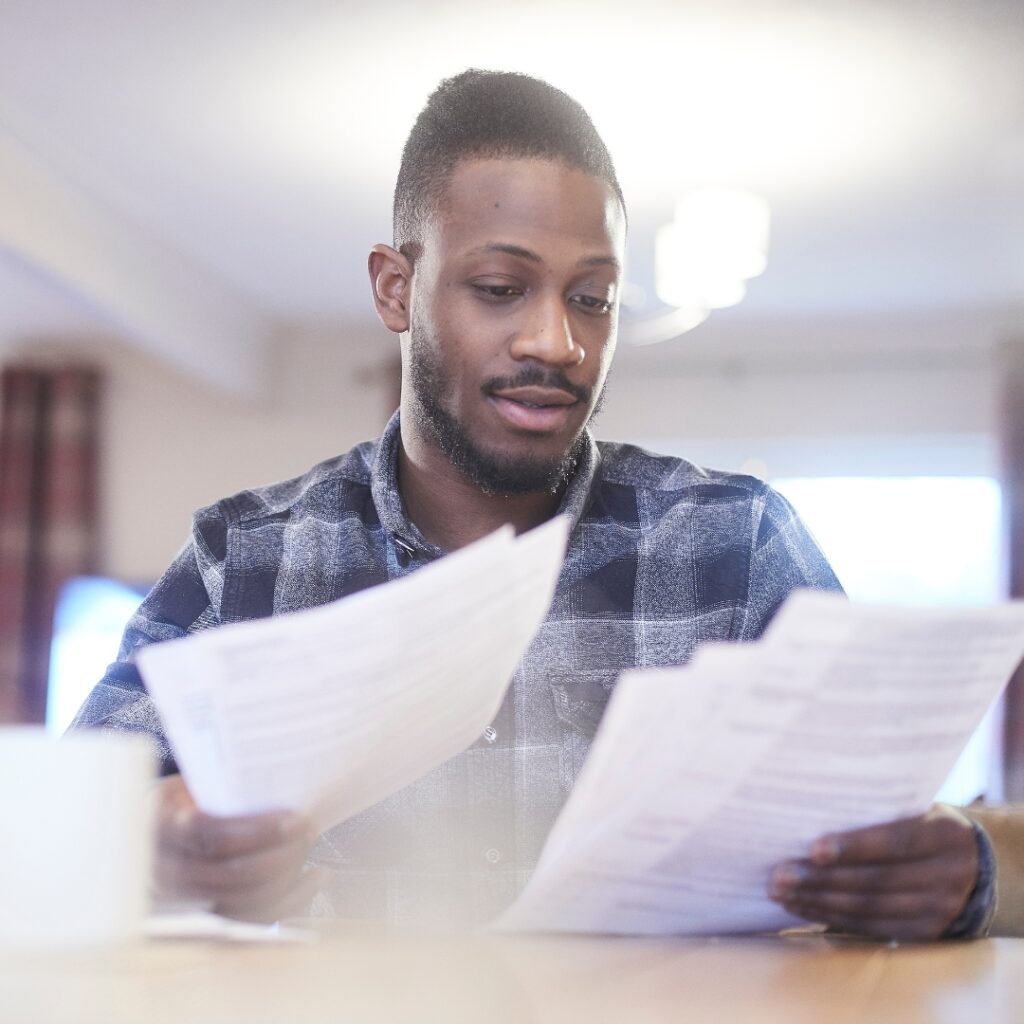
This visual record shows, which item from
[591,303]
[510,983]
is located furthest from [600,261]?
[510,983]

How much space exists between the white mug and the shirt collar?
2.18ft

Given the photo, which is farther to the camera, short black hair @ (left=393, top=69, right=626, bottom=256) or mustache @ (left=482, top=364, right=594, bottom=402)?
short black hair @ (left=393, top=69, right=626, bottom=256)

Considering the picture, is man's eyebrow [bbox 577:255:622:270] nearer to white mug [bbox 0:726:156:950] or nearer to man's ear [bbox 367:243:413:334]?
man's ear [bbox 367:243:413:334]

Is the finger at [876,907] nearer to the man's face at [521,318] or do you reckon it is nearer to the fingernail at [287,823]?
the fingernail at [287,823]

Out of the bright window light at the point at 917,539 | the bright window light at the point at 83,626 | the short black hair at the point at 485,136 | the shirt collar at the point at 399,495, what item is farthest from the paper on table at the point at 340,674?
the bright window light at the point at 83,626

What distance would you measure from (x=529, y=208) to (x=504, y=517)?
0.93 ft

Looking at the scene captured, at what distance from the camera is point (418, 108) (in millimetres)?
2838

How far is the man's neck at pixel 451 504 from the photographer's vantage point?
3.99ft

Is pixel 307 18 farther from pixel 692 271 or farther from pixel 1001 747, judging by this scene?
pixel 1001 747

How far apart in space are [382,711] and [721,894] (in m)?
0.20

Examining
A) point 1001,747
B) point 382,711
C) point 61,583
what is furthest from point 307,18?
point 1001,747

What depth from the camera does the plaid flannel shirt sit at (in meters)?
1.07

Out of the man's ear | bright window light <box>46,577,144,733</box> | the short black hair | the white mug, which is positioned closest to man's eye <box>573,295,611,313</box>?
the short black hair

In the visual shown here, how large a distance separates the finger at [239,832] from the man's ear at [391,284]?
30.6 inches
